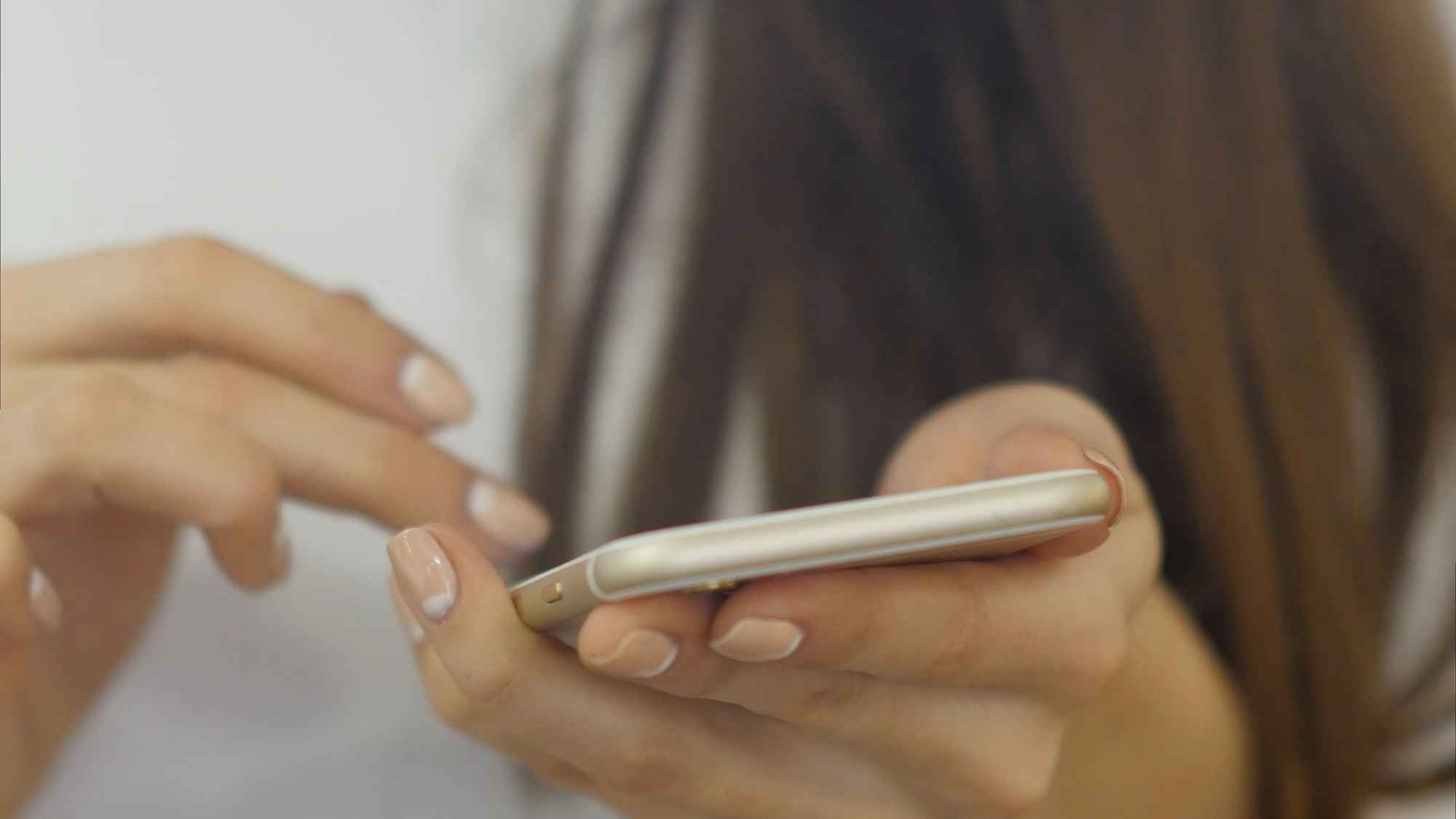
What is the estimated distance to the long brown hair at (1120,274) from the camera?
73 centimetres

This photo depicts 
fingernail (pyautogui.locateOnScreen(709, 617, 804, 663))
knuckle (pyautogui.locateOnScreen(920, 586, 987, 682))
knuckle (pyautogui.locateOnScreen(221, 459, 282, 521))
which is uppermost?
knuckle (pyautogui.locateOnScreen(221, 459, 282, 521))

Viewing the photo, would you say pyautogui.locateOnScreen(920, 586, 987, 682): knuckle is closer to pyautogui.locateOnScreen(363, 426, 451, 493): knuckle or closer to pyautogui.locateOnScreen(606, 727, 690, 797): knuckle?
pyautogui.locateOnScreen(606, 727, 690, 797): knuckle

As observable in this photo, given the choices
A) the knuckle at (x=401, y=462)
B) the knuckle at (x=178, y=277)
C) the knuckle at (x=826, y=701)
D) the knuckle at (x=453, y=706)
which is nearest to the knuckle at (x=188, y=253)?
the knuckle at (x=178, y=277)

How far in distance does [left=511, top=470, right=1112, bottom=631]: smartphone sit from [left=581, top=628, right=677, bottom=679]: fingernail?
1 centimetres

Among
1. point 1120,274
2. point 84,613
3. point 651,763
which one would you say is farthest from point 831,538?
point 1120,274

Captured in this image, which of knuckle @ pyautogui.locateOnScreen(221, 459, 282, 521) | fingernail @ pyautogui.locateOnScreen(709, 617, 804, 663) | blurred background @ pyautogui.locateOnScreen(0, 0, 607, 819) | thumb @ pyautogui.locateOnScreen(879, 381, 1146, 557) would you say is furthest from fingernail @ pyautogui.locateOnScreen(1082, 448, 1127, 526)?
blurred background @ pyautogui.locateOnScreen(0, 0, 607, 819)

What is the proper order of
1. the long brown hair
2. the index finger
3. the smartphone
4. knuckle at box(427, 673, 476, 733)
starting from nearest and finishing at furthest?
the smartphone
knuckle at box(427, 673, 476, 733)
the index finger
the long brown hair

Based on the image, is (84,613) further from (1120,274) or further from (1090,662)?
(1120,274)

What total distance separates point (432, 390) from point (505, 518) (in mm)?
73

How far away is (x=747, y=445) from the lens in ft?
2.72

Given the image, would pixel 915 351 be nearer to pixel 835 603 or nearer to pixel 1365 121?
pixel 1365 121

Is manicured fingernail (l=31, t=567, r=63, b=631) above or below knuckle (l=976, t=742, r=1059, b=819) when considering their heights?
above

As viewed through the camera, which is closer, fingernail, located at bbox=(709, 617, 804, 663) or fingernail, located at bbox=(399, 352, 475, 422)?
fingernail, located at bbox=(709, 617, 804, 663)

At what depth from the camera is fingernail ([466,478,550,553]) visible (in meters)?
0.51
